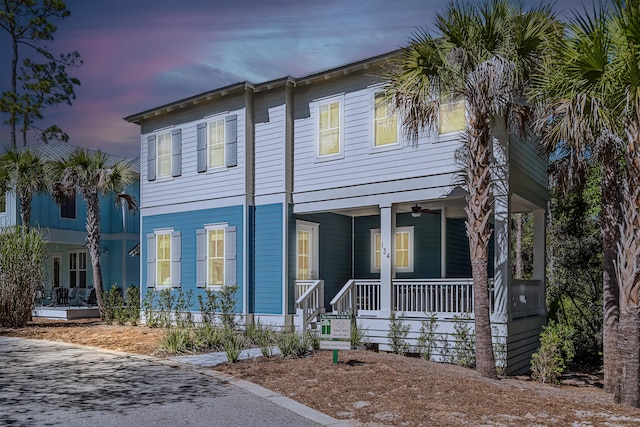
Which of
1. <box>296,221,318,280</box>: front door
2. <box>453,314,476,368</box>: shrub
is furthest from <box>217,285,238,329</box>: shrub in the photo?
<box>453,314,476,368</box>: shrub

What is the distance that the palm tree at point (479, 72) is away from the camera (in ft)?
32.7

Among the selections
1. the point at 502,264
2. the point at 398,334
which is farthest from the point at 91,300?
the point at 502,264

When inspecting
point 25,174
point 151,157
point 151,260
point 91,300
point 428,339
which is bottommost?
point 91,300

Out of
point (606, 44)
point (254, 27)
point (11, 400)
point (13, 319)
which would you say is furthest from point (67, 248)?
point (606, 44)

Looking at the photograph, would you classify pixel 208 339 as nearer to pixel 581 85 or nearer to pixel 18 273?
pixel 18 273

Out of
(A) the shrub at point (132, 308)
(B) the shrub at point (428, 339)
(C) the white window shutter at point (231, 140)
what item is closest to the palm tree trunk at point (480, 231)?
(B) the shrub at point (428, 339)

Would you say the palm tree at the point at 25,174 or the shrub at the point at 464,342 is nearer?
the shrub at the point at 464,342

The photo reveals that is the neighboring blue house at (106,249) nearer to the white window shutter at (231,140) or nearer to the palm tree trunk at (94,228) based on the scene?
the palm tree trunk at (94,228)

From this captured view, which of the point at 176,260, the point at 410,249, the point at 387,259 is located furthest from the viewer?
the point at 176,260

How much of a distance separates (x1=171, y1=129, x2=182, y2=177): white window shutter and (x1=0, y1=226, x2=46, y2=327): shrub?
4236 millimetres

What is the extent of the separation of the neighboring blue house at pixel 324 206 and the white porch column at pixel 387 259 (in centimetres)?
3

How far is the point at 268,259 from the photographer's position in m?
15.0

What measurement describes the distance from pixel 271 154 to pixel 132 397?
842 cm

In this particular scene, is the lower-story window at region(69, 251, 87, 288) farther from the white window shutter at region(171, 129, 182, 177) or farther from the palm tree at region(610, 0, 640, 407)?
the palm tree at region(610, 0, 640, 407)
